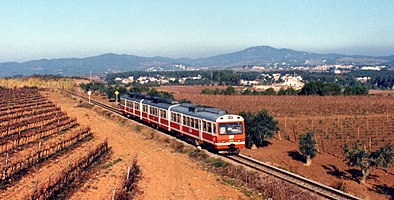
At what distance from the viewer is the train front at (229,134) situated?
78.5 feet

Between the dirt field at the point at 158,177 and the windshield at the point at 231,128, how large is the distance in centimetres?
269

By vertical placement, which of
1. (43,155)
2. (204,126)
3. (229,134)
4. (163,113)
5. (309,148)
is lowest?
(309,148)

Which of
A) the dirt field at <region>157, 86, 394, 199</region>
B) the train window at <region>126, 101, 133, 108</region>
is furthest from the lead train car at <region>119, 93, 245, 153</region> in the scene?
the train window at <region>126, 101, 133, 108</region>

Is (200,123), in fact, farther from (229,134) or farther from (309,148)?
(309,148)

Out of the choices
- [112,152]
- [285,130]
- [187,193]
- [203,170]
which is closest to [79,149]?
[112,152]

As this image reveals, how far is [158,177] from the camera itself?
19.7 metres

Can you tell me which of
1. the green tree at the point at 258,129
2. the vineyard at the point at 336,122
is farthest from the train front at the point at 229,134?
the vineyard at the point at 336,122

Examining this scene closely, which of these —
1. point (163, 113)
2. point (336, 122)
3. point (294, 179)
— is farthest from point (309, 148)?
point (336, 122)

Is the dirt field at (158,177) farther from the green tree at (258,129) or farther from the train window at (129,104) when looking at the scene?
the train window at (129,104)

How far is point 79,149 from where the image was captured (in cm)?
2547

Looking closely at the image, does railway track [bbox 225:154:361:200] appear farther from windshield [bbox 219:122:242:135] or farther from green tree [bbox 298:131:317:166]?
green tree [bbox 298:131:317:166]

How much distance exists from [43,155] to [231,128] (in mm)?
10913

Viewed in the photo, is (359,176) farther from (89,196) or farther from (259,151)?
(89,196)

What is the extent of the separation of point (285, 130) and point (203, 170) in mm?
19033
